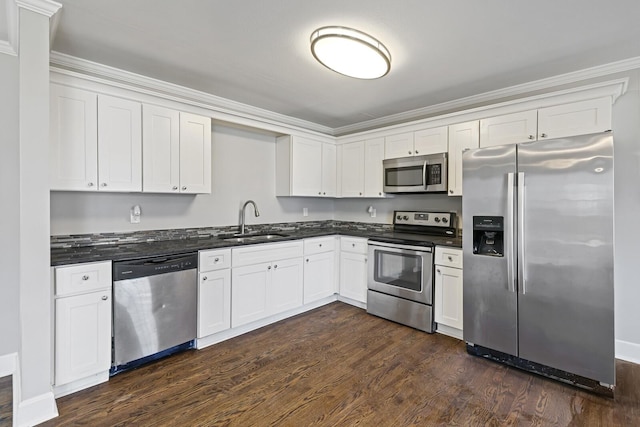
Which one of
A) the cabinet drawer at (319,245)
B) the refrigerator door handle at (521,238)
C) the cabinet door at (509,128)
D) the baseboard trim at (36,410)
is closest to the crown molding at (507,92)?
Result: the cabinet door at (509,128)

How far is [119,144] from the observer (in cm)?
257

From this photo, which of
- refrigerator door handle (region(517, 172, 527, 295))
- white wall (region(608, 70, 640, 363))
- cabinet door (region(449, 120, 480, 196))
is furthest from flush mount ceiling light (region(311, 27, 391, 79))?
white wall (region(608, 70, 640, 363))

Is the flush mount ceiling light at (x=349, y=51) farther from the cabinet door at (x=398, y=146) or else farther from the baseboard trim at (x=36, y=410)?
the baseboard trim at (x=36, y=410)

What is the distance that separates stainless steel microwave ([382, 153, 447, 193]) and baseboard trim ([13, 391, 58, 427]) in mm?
3504

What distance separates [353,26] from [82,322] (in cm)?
272

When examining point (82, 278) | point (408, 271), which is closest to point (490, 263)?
point (408, 271)

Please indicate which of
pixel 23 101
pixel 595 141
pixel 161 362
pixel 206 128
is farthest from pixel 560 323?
pixel 23 101

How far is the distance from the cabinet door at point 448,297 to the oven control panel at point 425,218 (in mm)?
711

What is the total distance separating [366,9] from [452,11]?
524 millimetres

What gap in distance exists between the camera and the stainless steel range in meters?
3.19

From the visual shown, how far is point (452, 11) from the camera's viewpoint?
74.1 inches

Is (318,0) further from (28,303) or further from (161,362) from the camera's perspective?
(161,362)

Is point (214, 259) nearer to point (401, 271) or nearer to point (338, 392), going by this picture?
point (338, 392)

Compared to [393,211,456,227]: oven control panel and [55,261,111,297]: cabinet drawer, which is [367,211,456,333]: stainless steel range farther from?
[55,261,111,297]: cabinet drawer
